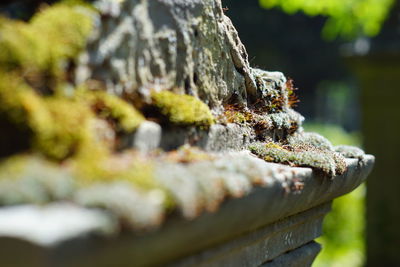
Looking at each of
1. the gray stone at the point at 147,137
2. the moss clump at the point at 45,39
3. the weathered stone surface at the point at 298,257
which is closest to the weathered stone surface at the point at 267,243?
the weathered stone surface at the point at 298,257

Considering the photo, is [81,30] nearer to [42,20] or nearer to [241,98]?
[42,20]

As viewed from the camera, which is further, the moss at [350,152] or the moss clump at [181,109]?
the moss at [350,152]

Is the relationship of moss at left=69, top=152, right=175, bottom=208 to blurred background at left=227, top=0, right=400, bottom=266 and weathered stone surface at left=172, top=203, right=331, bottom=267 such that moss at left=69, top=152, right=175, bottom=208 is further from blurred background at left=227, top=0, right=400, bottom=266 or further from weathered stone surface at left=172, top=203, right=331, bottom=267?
blurred background at left=227, top=0, right=400, bottom=266

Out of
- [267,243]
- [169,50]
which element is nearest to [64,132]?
[169,50]

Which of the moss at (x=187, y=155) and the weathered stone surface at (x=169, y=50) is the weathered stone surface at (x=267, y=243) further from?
the weathered stone surface at (x=169, y=50)

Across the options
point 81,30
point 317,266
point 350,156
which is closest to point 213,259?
point 81,30

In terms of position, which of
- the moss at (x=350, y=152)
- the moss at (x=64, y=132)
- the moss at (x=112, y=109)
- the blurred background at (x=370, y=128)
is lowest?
the moss at (x=64, y=132)
